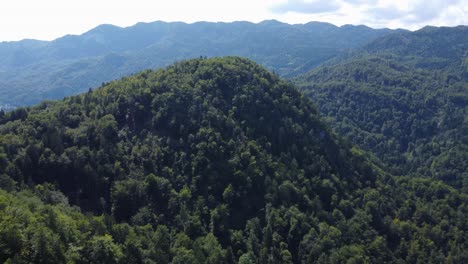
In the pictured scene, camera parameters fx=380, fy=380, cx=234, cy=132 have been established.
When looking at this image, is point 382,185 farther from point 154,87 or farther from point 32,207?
point 32,207

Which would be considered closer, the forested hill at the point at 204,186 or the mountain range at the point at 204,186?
the mountain range at the point at 204,186

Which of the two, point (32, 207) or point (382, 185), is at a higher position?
point (32, 207)

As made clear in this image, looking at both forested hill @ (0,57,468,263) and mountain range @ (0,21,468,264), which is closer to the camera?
mountain range @ (0,21,468,264)

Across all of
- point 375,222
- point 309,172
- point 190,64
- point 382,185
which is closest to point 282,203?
point 309,172

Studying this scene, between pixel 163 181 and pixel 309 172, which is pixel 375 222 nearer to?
pixel 309 172

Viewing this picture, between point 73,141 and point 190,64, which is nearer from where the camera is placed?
point 73,141

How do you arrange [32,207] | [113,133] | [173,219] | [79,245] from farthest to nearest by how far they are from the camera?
[113,133]
[173,219]
[32,207]
[79,245]

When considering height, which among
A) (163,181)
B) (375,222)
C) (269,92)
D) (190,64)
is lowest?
(375,222)

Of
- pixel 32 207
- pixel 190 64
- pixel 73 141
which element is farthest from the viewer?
pixel 190 64
